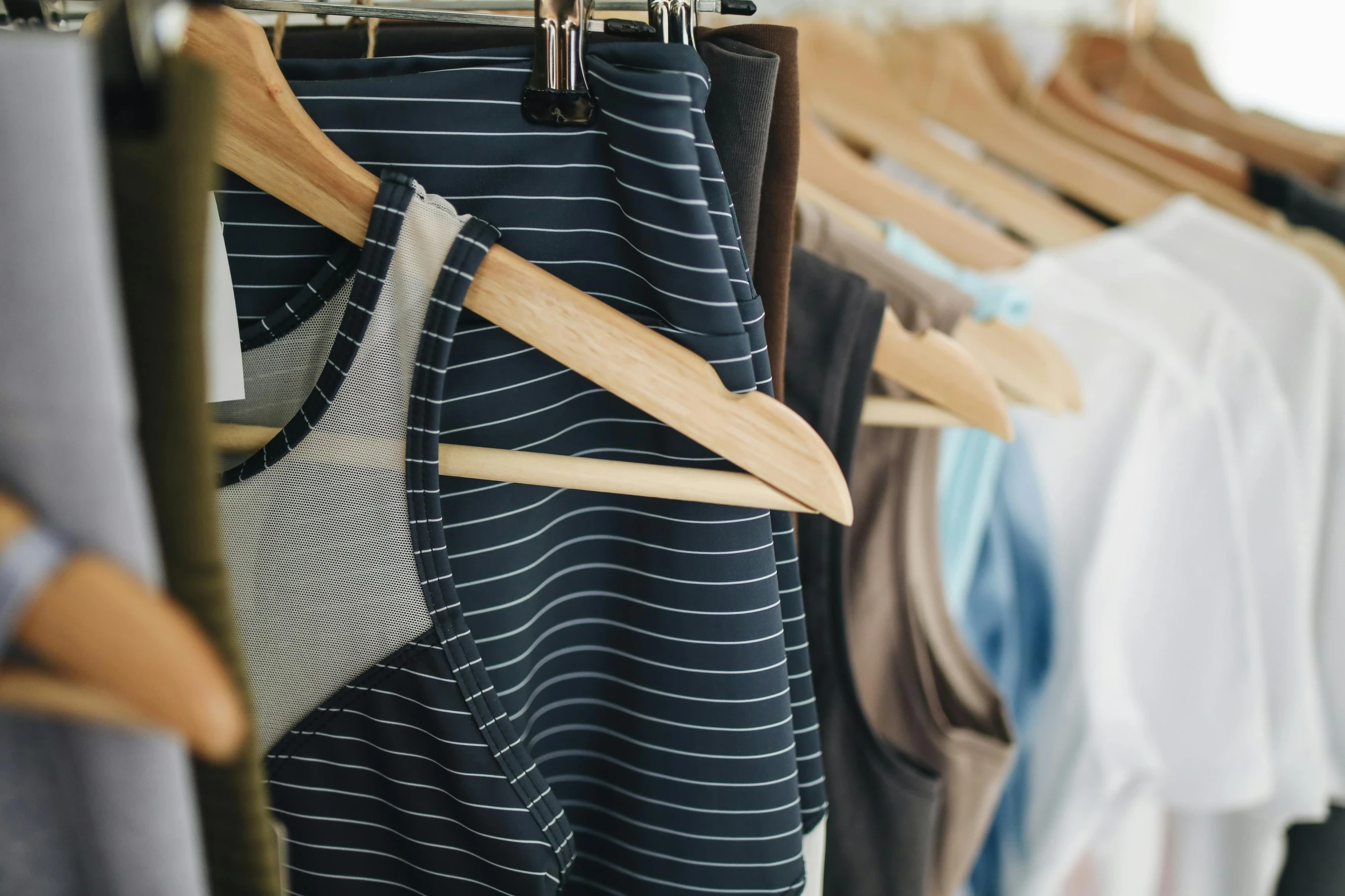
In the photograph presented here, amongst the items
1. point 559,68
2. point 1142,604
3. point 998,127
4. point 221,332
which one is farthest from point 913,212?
point 221,332

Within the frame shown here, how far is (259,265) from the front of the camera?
440mm

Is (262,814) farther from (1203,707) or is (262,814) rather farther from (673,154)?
(1203,707)

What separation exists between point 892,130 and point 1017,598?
0.53 metres

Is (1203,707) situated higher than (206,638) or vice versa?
(206,638)

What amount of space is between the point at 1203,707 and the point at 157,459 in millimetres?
761

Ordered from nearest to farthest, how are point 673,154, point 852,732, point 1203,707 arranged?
point 673,154, point 852,732, point 1203,707

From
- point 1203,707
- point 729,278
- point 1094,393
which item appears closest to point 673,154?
point 729,278

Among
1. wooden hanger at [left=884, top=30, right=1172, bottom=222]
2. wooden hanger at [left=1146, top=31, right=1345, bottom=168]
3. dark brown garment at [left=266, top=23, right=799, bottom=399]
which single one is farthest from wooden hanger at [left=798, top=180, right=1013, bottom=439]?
wooden hanger at [left=1146, top=31, right=1345, bottom=168]

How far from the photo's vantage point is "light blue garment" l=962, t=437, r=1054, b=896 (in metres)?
0.73

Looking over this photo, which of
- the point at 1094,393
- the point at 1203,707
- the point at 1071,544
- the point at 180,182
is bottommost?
the point at 1203,707

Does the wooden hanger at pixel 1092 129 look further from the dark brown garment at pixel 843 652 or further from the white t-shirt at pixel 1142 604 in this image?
the dark brown garment at pixel 843 652

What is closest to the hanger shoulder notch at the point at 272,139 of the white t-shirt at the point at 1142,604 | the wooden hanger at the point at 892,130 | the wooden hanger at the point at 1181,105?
the white t-shirt at the point at 1142,604

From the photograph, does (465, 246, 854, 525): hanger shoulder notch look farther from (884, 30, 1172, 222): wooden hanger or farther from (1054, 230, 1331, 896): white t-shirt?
(884, 30, 1172, 222): wooden hanger

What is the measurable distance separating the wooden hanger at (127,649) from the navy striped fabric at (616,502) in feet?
0.75
